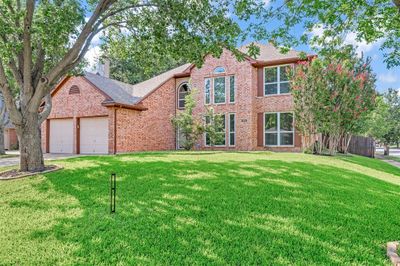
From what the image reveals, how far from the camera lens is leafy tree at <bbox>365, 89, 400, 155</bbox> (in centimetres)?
2797

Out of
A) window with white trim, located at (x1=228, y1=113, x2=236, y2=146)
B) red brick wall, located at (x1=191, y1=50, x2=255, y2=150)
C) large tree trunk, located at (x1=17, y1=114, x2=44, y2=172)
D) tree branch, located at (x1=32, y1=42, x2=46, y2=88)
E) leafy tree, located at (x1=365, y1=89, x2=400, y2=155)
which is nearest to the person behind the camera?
large tree trunk, located at (x1=17, y1=114, x2=44, y2=172)

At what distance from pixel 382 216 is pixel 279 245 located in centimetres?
269

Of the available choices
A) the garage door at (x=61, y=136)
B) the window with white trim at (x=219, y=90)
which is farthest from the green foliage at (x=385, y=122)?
the garage door at (x=61, y=136)

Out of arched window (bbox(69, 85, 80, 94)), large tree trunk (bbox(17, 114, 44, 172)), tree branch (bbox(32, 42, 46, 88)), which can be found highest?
arched window (bbox(69, 85, 80, 94))

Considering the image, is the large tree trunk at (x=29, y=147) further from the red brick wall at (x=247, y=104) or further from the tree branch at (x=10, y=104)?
the red brick wall at (x=247, y=104)

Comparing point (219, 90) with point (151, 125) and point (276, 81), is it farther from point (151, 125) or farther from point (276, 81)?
point (151, 125)

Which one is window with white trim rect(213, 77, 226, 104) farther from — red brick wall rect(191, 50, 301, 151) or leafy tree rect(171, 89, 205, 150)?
leafy tree rect(171, 89, 205, 150)

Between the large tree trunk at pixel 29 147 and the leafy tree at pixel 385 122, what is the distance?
57.0ft

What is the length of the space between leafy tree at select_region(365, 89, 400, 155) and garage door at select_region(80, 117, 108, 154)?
16.2 metres

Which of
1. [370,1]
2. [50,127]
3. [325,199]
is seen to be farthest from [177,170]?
[50,127]

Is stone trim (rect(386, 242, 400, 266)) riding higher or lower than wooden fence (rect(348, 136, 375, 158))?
lower

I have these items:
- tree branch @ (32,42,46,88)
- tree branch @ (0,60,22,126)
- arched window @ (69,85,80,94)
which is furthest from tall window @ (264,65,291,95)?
tree branch @ (0,60,22,126)

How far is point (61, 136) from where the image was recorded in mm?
20281

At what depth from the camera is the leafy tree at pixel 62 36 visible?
28.3ft
